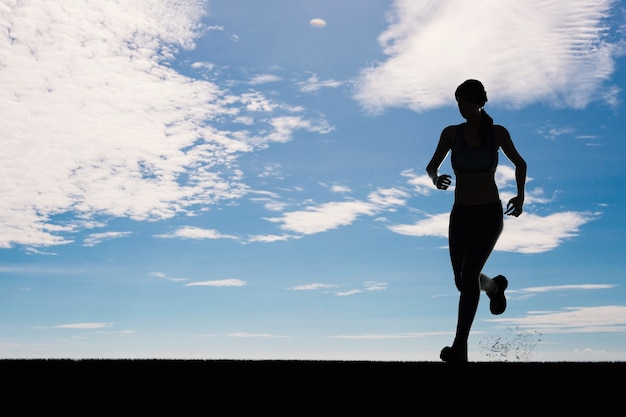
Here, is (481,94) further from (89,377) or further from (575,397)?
(89,377)

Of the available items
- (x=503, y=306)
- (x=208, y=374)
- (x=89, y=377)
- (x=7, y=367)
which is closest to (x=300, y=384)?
(x=208, y=374)

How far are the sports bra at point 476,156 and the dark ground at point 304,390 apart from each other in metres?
2.18

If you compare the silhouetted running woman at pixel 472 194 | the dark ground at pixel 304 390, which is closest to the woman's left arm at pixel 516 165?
the silhouetted running woman at pixel 472 194

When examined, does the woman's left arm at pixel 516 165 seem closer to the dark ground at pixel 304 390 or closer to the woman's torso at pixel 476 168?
the woman's torso at pixel 476 168

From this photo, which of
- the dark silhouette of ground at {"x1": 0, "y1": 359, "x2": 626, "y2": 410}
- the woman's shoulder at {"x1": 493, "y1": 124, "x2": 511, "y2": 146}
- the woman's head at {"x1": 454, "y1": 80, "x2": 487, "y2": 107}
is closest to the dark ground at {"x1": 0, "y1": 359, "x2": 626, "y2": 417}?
the dark silhouette of ground at {"x1": 0, "y1": 359, "x2": 626, "y2": 410}

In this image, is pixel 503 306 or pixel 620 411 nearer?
pixel 620 411

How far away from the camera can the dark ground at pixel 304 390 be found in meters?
4.51

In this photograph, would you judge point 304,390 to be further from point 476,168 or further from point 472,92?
point 472,92

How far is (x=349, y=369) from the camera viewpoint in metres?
6.44

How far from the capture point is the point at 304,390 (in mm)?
5047

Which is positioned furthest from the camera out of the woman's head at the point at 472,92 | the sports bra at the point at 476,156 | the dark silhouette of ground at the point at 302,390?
the woman's head at the point at 472,92

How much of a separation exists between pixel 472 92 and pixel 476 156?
677 mm

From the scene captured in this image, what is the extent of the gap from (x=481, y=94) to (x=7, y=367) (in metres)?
5.26

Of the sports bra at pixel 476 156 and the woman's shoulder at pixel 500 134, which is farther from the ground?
the woman's shoulder at pixel 500 134
